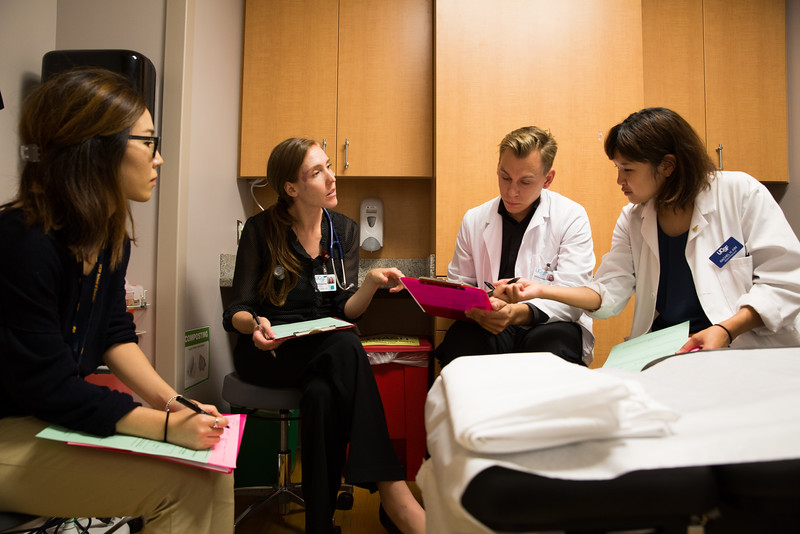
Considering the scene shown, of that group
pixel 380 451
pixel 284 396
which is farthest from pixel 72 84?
pixel 380 451

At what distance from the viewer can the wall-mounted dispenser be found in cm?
264

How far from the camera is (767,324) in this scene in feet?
4.17

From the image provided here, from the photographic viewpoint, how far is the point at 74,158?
952mm

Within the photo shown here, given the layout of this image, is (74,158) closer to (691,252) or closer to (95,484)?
(95,484)

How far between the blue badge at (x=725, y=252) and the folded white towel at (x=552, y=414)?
41.6 inches

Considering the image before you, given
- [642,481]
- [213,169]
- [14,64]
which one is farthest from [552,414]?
[213,169]

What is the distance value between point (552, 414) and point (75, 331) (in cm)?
93

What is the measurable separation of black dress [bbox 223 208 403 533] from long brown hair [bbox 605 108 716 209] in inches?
38.8

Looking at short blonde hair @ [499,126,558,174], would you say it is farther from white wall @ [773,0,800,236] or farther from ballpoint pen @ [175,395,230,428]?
white wall @ [773,0,800,236]

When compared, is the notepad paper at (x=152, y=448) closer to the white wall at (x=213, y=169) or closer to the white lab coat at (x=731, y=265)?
the white wall at (x=213, y=169)

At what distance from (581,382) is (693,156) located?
47.0 inches

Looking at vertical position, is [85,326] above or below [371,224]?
below

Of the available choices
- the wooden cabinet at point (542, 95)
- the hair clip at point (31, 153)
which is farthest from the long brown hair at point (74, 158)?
the wooden cabinet at point (542, 95)

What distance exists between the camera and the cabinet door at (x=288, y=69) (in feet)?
8.21
